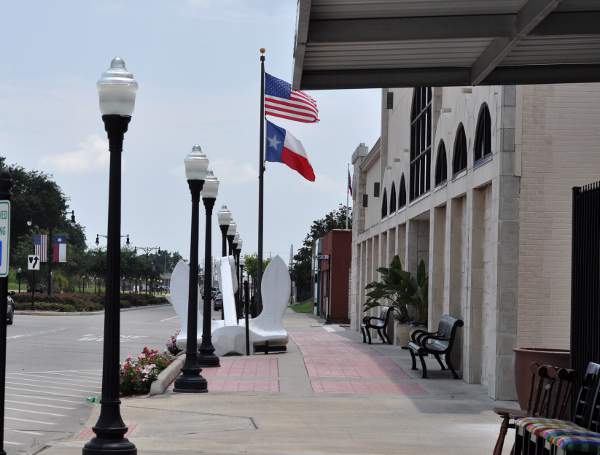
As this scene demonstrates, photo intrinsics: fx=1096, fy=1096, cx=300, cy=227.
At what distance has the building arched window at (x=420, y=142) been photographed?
26609 mm

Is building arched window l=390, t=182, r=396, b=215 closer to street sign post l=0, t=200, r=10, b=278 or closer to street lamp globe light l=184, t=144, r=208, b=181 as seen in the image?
street lamp globe light l=184, t=144, r=208, b=181

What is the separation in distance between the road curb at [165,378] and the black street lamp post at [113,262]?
6.70 metres

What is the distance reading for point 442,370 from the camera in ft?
69.3

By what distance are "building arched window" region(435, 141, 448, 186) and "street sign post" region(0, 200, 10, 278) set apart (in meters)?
14.8

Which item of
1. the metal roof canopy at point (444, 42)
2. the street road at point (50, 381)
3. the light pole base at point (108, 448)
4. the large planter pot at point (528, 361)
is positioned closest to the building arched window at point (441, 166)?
the street road at point (50, 381)

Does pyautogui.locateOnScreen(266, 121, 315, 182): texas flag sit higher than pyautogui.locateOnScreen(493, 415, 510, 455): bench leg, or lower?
A: higher

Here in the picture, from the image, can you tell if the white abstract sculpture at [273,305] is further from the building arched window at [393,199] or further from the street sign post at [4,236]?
the street sign post at [4,236]

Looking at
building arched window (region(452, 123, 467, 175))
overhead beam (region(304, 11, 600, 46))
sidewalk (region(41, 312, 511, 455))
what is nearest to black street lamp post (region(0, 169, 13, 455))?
sidewalk (region(41, 312, 511, 455))

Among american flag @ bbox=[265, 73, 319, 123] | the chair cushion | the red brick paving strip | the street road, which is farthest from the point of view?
american flag @ bbox=[265, 73, 319, 123]

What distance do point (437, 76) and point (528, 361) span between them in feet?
19.7

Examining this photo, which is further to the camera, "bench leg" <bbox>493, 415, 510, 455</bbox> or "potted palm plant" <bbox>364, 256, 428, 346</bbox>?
"potted palm plant" <bbox>364, 256, 428, 346</bbox>

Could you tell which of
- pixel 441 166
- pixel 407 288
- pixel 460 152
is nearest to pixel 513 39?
pixel 460 152

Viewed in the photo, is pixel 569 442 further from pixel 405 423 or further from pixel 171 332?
pixel 171 332

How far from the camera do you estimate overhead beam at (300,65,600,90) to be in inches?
361
